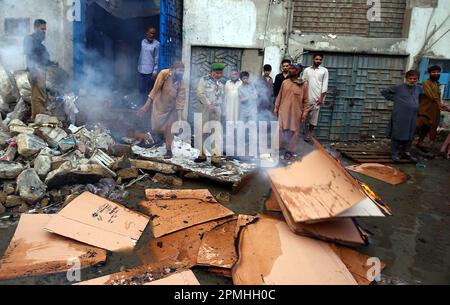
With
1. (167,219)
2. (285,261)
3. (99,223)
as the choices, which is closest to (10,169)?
(99,223)

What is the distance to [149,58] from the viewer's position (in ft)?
24.4

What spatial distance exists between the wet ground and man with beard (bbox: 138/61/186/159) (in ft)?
4.32

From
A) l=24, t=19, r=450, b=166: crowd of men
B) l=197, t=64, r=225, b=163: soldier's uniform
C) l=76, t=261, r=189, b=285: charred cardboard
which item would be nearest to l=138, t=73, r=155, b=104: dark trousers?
l=24, t=19, r=450, b=166: crowd of men

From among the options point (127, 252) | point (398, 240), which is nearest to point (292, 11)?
point (398, 240)

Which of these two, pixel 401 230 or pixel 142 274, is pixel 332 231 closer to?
pixel 401 230

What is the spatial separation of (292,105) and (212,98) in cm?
153

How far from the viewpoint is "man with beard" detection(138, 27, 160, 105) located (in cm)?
737

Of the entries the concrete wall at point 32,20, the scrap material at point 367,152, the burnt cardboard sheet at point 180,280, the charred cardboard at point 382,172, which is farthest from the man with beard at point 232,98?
the burnt cardboard sheet at point 180,280

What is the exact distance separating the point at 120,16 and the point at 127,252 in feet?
27.8

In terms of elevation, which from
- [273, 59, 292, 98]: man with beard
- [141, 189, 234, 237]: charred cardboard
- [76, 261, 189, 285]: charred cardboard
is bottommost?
[76, 261, 189, 285]: charred cardboard

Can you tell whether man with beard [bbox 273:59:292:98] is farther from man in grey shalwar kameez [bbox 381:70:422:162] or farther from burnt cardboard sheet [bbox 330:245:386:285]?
burnt cardboard sheet [bbox 330:245:386:285]

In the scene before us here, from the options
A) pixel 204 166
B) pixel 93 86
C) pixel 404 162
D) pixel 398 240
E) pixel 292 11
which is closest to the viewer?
pixel 398 240
